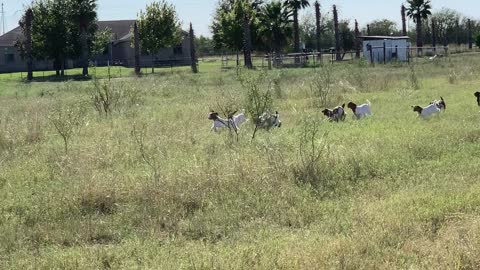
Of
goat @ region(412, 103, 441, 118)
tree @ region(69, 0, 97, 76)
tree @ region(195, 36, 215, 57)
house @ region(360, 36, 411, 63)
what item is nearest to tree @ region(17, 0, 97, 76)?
tree @ region(69, 0, 97, 76)

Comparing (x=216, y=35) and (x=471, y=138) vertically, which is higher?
(x=216, y=35)

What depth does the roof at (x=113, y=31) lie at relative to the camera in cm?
7300

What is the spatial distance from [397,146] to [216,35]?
50.8m

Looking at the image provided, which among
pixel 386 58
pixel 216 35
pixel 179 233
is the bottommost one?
pixel 179 233

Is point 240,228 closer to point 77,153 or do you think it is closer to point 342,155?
point 342,155

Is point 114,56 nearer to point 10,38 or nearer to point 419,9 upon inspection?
point 10,38

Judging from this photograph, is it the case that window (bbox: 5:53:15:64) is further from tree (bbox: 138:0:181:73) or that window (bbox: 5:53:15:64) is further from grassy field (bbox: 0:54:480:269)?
grassy field (bbox: 0:54:480:269)

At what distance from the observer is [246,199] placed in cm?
655

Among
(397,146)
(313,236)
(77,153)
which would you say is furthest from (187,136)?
(313,236)

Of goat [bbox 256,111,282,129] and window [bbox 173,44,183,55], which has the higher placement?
window [bbox 173,44,183,55]

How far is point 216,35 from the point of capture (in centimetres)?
5841

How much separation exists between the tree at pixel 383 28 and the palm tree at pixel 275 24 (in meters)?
36.5

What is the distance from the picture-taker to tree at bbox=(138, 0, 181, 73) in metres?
56.5

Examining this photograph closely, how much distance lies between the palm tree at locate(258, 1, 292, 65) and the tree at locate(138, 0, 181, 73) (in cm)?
952
